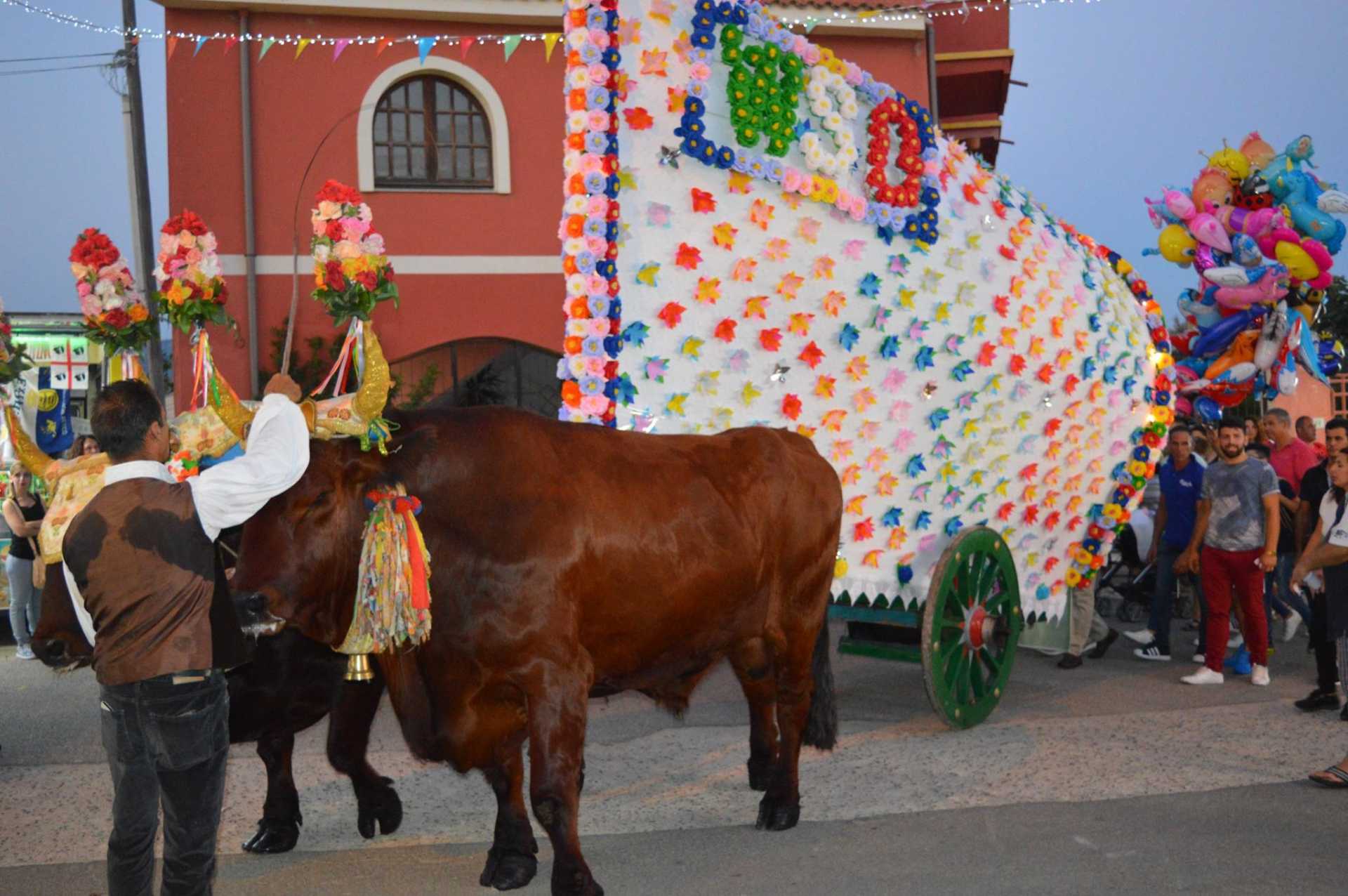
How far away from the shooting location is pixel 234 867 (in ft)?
15.6

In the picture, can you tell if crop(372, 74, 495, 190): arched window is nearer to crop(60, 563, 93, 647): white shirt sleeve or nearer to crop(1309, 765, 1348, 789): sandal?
crop(60, 563, 93, 647): white shirt sleeve

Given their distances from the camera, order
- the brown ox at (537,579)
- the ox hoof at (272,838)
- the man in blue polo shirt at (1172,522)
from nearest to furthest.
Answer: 1. the brown ox at (537,579)
2. the ox hoof at (272,838)
3. the man in blue polo shirt at (1172,522)

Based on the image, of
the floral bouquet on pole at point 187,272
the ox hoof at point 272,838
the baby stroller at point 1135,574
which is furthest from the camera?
the baby stroller at point 1135,574

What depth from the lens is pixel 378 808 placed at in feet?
16.4

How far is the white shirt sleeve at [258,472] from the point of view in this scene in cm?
357

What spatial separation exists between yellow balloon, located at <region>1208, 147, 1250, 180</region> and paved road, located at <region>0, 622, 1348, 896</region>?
12.2ft

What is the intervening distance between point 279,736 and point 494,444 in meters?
1.51

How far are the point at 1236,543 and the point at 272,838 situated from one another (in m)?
5.73

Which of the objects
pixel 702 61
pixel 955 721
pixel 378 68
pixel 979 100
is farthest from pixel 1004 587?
pixel 979 100

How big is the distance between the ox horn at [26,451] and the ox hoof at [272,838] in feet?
6.41

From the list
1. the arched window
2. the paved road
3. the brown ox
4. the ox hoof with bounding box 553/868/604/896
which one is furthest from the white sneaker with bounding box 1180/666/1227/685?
the arched window

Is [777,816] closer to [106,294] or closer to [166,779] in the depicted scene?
[166,779]

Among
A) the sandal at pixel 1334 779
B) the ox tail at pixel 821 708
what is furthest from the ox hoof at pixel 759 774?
the sandal at pixel 1334 779

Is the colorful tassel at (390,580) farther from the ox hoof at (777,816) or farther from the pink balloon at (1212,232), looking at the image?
the pink balloon at (1212,232)
